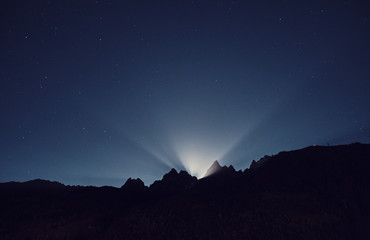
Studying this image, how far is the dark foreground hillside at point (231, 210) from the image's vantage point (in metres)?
40.4

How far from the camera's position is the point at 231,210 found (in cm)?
4575

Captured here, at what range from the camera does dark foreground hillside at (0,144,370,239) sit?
133ft

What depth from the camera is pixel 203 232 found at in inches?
1617

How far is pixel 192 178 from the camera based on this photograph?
91.1 m

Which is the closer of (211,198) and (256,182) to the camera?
(211,198)

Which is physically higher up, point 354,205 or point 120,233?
point 120,233

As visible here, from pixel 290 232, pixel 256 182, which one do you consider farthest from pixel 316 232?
pixel 256 182

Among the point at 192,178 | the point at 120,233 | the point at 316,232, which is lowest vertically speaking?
the point at 316,232

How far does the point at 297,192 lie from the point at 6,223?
58590 millimetres

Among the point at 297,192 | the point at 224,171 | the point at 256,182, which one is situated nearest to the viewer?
the point at 297,192

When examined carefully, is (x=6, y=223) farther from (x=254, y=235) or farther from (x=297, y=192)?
(x=297, y=192)

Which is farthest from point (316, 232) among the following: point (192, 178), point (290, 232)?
point (192, 178)

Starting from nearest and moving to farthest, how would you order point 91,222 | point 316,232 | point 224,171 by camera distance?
point 316,232, point 91,222, point 224,171

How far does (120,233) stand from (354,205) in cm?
4692
